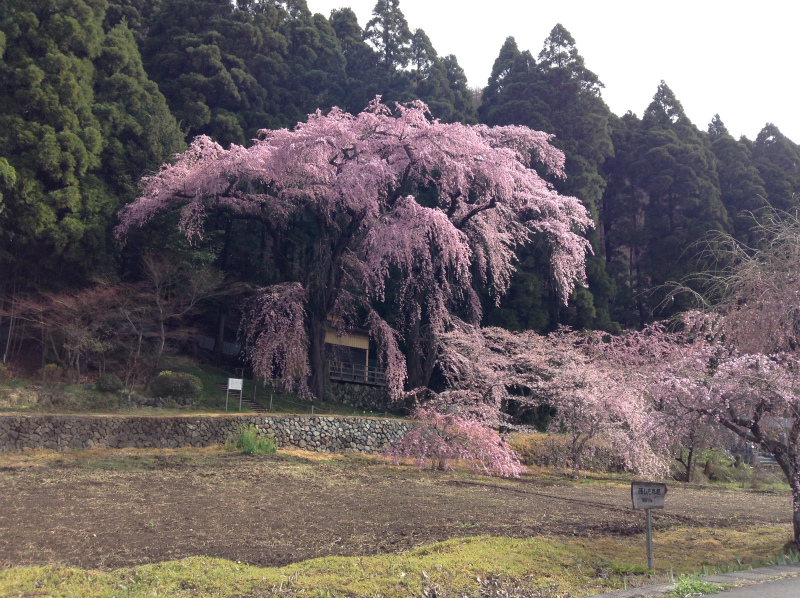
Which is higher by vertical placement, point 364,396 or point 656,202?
point 656,202

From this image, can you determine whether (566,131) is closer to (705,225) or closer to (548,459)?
(705,225)

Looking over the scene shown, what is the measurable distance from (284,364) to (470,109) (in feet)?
66.0

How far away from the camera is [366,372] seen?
27.1m

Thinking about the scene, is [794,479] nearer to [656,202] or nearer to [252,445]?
[252,445]

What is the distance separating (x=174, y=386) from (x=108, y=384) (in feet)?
6.25

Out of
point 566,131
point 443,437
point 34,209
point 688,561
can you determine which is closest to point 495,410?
point 443,437

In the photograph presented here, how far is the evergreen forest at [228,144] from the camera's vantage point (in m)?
20.4

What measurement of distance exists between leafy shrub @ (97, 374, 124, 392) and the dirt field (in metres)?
3.83

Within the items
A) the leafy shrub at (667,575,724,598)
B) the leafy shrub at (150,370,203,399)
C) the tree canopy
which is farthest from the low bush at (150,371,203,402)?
the leafy shrub at (667,575,724,598)

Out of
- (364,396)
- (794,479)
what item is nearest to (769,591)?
(794,479)

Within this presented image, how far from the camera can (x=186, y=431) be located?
1694cm

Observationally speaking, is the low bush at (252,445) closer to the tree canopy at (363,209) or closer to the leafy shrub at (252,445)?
the leafy shrub at (252,445)

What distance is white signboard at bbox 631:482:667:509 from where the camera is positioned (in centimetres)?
660

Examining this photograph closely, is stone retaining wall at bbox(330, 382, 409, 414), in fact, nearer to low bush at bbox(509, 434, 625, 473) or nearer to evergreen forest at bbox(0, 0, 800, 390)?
evergreen forest at bbox(0, 0, 800, 390)
